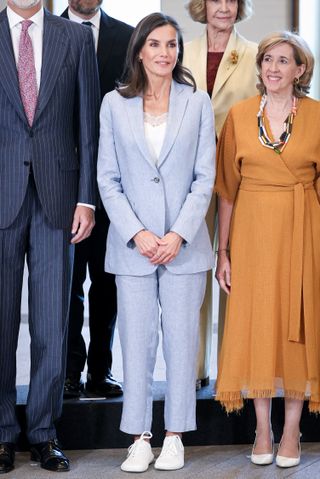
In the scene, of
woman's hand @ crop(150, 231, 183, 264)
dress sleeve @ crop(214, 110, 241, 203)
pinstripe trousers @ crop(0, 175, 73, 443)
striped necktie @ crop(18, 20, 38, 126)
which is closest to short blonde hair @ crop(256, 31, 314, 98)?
dress sleeve @ crop(214, 110, 241, 203)

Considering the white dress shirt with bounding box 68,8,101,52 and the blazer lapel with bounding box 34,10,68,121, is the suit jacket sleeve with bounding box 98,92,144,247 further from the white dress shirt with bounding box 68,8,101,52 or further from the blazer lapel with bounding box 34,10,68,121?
the white dress shirt with bounding box 68,8,101,52

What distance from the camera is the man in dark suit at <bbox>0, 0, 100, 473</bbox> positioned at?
136 inches

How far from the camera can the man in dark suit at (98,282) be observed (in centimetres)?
395

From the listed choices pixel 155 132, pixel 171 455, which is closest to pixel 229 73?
pixel 155 132

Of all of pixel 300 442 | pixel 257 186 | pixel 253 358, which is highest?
pixel 257 186

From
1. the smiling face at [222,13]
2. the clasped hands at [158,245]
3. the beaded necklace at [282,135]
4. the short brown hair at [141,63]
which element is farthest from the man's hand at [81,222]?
the smiling face at [222,13]

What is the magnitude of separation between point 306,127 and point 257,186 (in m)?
0.26

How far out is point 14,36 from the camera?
349 centimetres

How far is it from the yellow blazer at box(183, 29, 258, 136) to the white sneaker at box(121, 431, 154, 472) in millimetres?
1177

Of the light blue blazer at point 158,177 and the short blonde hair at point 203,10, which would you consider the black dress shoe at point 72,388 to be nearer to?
the light blue blazer at point 158,177

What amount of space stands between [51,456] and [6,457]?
15cm

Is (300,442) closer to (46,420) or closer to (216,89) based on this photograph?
(46,420)

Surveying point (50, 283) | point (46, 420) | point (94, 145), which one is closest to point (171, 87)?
point (94, 145)

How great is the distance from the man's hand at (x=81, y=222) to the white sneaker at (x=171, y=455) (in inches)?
30.2
